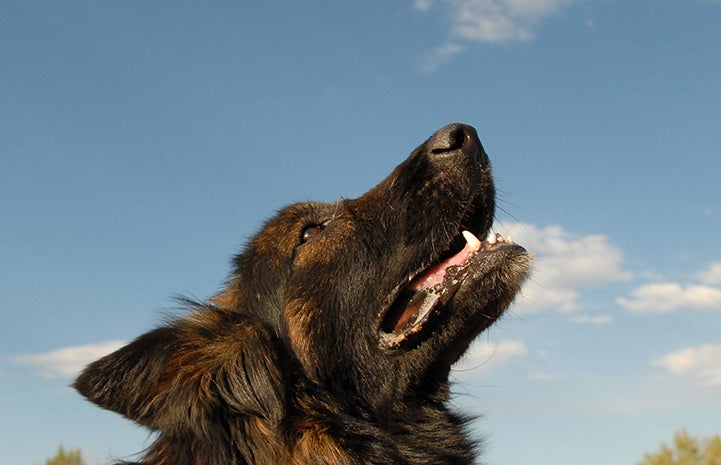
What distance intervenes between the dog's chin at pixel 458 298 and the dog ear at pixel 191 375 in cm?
78

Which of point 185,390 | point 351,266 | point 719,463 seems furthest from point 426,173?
point 719,463

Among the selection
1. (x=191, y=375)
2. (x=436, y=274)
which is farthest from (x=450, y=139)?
(x=191, y=375)

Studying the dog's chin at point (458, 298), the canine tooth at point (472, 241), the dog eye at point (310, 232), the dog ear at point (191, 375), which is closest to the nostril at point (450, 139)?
the canine tooth at point (472, 241)

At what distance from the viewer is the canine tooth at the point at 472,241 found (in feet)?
15.4

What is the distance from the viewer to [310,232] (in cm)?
509

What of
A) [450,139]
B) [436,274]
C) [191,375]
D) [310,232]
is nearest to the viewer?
[191,375]

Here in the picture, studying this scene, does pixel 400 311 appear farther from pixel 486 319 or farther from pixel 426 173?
pixel 426 173

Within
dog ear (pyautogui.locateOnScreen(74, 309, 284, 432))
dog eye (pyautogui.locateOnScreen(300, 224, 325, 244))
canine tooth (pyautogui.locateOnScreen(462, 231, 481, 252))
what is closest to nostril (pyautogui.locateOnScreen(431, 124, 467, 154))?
canine tooth (pyautogui.locateOnScreen(462, 231, 481, 252))

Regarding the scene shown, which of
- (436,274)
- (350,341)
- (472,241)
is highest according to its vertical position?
(472,241)

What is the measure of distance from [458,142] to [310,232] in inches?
46.9

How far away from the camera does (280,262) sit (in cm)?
502

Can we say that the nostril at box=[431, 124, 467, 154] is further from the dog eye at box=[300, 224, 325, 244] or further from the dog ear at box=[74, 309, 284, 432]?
the dog ear at box=[74, 309, 284, 432]

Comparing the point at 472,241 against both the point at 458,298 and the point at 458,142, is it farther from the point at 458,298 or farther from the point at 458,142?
the point at 458,142

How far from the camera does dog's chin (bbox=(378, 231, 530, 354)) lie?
4469 millimetres
